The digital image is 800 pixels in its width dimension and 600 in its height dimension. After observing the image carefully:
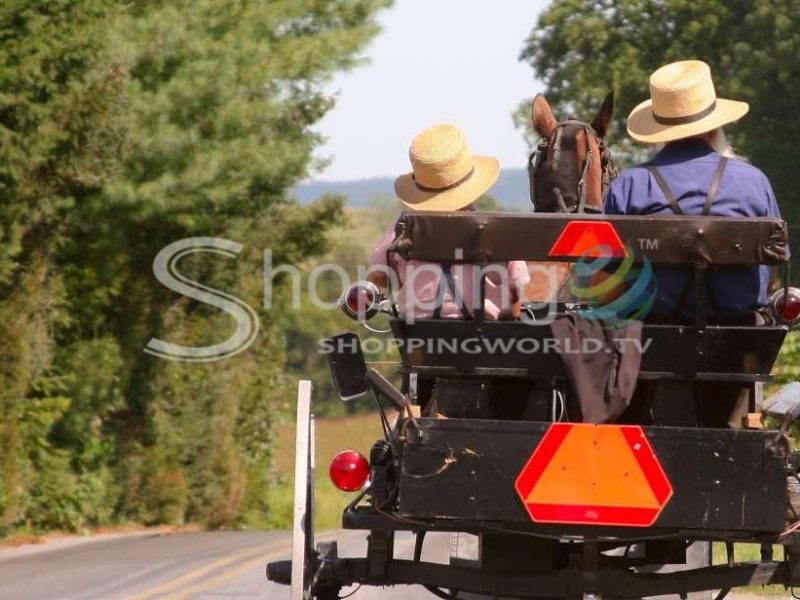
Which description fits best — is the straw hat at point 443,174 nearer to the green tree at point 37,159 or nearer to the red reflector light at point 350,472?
the red reflector light at point 350,472

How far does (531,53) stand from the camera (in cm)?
3869

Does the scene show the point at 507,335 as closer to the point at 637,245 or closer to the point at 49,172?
the point at 637,245

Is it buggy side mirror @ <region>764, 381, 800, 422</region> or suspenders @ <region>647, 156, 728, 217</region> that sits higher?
suspenders @ <region>647, 156, 728, 217</region>

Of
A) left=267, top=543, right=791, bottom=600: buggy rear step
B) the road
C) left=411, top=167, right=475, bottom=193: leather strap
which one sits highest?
left=411, top=167, right=475, bottom=193: leather strap

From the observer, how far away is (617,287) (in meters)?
7.21

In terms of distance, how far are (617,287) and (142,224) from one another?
1739 centimetres

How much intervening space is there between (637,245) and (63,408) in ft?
53.6

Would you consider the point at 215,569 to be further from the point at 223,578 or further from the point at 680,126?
the point at 680,126

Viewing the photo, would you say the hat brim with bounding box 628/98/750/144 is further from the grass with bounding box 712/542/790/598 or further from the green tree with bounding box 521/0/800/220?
the green tree with bounding box 521/0/800/220

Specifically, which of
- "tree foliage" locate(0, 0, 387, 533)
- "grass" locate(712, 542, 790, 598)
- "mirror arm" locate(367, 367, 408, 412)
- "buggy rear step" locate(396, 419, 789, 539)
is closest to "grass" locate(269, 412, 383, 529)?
"tree foliage" locate(0, 0, 387, 533)

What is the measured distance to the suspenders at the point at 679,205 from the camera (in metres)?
7.16

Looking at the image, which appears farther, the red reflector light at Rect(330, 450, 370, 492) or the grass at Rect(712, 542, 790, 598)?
the grass at Rect(712, 542, 790, 598)

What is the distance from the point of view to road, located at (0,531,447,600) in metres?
11.2

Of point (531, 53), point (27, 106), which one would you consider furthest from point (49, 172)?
point (531, 53)
